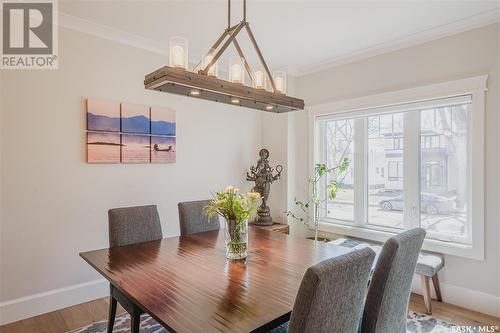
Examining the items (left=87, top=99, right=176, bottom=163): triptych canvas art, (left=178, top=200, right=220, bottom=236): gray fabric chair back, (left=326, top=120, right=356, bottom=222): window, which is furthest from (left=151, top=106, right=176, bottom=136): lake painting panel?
(left=326, top=120, right=356, bottom=222): window

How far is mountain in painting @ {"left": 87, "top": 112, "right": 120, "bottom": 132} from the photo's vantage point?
9.50ft

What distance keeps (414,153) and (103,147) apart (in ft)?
10.6

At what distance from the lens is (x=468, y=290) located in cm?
284

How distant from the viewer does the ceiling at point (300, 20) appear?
2537mm

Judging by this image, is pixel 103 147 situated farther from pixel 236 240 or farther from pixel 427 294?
pixel 427 294

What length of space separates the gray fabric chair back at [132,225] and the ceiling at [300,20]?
1.74 m

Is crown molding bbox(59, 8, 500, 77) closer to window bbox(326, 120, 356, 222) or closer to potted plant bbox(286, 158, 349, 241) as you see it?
window bbox(326, 120, 356, 222)

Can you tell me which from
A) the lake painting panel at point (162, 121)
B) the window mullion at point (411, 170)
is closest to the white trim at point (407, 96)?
the window mullion at point (411, 170)

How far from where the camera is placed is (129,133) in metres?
3.15

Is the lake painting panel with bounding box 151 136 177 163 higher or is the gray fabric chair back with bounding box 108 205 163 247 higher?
the lake painting panel with bounding box 151 136 177 163

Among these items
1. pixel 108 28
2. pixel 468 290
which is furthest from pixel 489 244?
pixel 108 28

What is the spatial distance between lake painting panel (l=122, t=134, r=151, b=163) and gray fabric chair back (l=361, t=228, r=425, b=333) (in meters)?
2.57

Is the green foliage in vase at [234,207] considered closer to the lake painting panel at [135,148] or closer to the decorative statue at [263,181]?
the lake painting panel at [135,148]

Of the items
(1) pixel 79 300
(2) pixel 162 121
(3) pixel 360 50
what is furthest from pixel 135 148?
(3) pixel 360 50
